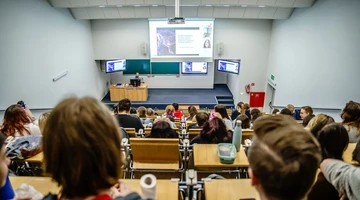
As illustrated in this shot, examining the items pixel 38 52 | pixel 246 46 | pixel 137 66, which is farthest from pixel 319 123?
pixel 137 66

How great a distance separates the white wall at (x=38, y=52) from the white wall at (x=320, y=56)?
17.5 feet

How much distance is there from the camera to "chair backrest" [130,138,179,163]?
2.60m

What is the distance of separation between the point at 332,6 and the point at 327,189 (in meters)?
5.39

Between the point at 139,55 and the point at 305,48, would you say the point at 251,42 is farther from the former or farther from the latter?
the point at 139,55

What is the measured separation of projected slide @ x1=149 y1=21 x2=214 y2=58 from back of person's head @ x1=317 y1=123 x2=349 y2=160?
25.4ft

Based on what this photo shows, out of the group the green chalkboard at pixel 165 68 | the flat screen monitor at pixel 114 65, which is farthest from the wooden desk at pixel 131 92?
the green chalkboard at pixel 165 68

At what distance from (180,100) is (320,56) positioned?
17.7ft

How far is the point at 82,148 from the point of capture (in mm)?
731

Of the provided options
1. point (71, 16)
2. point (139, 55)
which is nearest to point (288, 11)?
point (139, 55)

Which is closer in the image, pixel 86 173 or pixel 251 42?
pixel 86 173

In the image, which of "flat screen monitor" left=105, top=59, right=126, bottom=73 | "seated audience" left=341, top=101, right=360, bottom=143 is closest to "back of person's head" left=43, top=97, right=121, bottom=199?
"seated audience" left=341, top=101, right=360, bottom=143

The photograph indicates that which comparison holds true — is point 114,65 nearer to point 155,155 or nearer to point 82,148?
→ point 155,155

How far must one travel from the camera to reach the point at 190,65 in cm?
1086

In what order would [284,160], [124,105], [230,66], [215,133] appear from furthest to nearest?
[230,66], [124,105], [215,133], [284,160]
